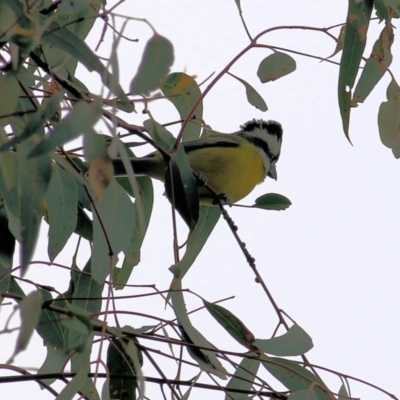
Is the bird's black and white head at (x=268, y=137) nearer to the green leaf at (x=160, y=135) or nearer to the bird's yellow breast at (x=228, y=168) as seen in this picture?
the bird's yellow breast at (x=228, y=168)

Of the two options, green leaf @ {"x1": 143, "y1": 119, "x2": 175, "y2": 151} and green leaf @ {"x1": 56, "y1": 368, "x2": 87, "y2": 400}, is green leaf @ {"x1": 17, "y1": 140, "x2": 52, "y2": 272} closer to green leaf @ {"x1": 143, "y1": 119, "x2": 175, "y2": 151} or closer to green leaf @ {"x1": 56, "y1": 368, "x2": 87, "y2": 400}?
green leaf @ {"x1": 56, "y1": 368, "x2": 87, "y2": 400}

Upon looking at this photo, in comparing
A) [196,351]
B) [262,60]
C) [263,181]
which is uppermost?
[263,181]

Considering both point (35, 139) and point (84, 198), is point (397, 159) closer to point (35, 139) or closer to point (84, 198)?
point (84, 198)

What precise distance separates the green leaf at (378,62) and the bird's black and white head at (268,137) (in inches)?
72.5

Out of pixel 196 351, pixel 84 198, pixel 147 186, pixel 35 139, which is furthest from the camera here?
pixel 147 186

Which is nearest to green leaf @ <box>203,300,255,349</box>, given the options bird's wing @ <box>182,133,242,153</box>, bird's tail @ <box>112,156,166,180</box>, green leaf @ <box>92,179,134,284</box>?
green leaf @ <box>92,179,134,284</box>

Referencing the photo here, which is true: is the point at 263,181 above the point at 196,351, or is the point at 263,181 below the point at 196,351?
above

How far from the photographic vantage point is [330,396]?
1596mm

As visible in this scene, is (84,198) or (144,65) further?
(84,198)

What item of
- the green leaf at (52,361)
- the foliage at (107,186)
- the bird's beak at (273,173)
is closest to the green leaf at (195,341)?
the foliage at (107,186)

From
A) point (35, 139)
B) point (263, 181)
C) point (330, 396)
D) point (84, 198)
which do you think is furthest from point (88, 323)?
point (263, 181)

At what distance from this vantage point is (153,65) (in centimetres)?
119

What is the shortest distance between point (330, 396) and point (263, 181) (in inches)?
85.4

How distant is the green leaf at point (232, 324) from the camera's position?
174 cm
